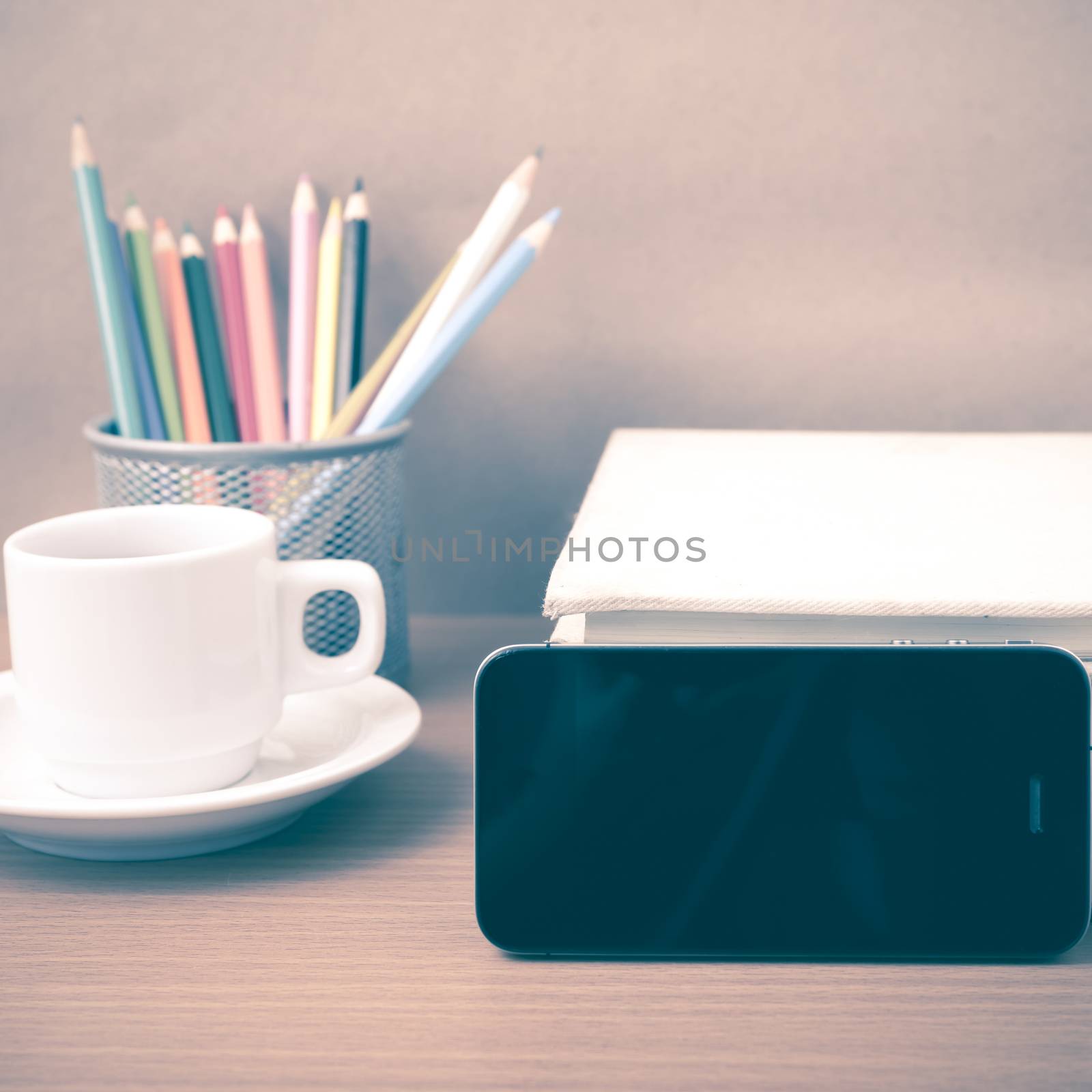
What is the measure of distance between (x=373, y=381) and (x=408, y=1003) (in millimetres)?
272

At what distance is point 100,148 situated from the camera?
556 millimetres

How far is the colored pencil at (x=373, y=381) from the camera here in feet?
1.55

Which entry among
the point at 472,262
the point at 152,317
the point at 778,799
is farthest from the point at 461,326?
the point at 778,799

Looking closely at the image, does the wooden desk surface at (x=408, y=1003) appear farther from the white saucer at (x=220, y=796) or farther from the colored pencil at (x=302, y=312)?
the colored pencil at (x=302, y=312)

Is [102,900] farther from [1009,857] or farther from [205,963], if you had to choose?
[1009,857]

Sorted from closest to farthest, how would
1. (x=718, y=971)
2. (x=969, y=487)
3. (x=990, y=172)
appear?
(x=718, y=971) → (x=969, y=487) → (x=990, y=172)

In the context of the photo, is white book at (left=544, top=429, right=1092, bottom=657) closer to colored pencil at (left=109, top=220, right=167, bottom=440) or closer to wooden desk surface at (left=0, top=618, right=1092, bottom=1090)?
wooden desk surface at (left=0, top=618, right=1092, bottom=1090)

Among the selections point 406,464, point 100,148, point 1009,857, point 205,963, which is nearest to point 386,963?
point 205,963

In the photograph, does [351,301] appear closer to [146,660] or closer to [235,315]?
[235,315]

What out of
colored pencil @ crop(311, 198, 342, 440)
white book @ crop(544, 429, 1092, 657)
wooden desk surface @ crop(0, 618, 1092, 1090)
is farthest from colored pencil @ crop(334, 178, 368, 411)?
wooden desk surface @ crop(0, 618, 1092, 1090)

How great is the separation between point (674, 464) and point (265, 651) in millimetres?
174

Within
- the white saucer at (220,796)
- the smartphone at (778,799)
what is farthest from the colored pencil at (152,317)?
the smartphone at (778,799)

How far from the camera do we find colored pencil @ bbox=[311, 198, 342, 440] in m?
0.49

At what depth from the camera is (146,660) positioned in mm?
320
